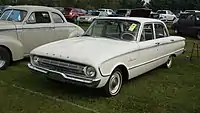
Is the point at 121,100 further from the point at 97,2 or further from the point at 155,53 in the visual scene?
the point at 97,2

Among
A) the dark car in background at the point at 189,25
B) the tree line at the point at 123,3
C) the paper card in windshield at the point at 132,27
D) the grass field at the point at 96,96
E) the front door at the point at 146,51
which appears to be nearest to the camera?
the grass field at the point at 96,96

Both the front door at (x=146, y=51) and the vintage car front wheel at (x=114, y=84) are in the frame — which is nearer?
the vintage car front wheel at (x=114, y=84)

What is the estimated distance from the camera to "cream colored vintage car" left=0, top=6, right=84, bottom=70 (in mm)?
7676

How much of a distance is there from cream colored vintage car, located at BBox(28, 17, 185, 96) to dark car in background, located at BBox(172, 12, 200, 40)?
1054cm

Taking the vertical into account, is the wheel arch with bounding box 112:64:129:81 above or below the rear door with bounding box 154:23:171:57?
below

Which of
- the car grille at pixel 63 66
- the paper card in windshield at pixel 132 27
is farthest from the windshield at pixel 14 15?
the paper card in windshield at pixel 132 27

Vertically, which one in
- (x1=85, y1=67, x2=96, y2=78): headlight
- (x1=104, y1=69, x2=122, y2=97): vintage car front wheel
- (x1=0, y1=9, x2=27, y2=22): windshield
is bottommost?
(x1=104, y1=69, x2=122, y2=97): vintage car front wheel

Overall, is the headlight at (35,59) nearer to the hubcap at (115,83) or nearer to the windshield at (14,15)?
the hubcap at (115,83)

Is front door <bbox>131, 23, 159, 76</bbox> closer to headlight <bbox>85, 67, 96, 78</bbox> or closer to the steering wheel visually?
the steering wheel

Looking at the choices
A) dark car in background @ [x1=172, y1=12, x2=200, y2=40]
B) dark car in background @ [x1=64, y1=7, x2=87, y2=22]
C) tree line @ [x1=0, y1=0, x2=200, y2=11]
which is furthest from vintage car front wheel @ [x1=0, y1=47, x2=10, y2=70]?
tree line @ [x1=0, y1=0, x2=200, y2=11]

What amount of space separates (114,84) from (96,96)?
43cm

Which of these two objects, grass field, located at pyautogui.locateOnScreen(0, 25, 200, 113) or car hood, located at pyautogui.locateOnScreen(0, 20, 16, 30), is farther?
car hood, located at pyautogui.locateOnScreen(0, 20, 16, 30)

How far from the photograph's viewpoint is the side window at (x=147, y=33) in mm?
6731

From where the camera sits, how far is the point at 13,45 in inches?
305
